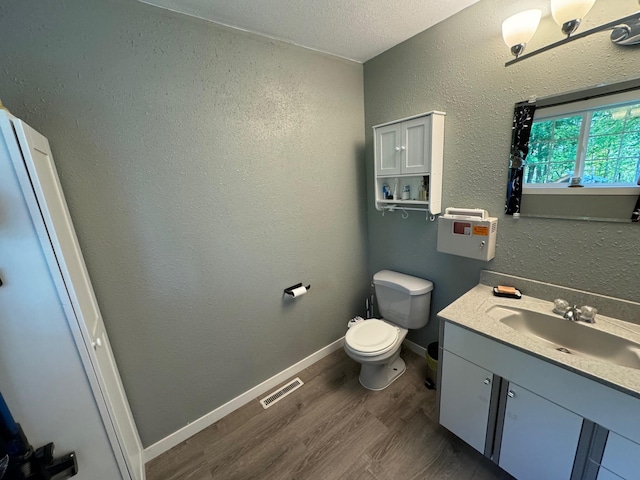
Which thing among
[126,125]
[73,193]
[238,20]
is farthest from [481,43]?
[73,193]

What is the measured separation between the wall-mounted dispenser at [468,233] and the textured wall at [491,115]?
0.25ft

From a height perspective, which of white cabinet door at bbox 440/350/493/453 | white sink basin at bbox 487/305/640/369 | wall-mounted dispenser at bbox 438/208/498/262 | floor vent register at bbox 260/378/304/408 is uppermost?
wall-mounted dispenser at bbox 438/208/498/262

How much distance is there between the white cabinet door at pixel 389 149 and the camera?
1.69 m

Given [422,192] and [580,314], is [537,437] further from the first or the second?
[422,192]

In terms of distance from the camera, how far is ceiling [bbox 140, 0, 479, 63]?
1.25 metres

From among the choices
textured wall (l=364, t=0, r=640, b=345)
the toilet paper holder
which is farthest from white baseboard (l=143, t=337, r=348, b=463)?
textured wall (l=364, t=0, r=640, b=345)

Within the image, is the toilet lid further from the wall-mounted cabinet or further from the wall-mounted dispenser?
the wall-mounted cabinet

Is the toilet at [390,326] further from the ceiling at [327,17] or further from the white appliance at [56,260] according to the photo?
the ceiling at [327,17]

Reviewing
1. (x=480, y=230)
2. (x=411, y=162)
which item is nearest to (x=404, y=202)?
(x=411, y=162)

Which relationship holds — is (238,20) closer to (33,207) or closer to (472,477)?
(33,207)

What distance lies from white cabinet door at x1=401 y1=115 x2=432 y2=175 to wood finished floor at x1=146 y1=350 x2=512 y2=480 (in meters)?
1.53

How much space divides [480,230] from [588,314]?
0.58 m

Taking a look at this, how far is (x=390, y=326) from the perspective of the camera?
6.14 feet

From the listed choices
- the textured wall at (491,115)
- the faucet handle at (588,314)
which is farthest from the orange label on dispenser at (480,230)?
the faucet handle at (588,314)
